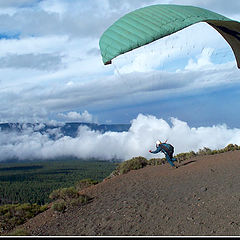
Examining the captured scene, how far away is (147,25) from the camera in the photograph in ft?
19.8

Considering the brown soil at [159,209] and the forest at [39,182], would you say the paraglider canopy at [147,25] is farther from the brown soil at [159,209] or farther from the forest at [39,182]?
the forest at [39,182]

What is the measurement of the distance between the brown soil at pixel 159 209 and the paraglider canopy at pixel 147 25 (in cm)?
471

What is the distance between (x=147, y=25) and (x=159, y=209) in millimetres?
5563

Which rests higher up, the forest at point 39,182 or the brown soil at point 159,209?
the brown soil at point 159,209

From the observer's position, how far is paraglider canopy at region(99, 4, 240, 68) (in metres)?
5.73

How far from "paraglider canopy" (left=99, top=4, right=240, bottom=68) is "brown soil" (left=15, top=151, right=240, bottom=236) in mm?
4705

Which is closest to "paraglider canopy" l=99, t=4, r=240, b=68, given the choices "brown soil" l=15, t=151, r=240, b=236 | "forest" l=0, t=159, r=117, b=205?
"brown soil" l=15, t=151, r=240, b=236

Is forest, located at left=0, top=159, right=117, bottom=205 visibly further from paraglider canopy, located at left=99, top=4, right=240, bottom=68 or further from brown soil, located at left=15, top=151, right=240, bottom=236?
paraglider canopy, located at left=99, top=4, right=240, bottom=68

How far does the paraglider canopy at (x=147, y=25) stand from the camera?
5734 mm

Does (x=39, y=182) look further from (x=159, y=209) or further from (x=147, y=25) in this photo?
(x=147, y=25)

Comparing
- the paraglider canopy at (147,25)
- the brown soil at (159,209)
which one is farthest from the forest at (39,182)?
the paraglider canopy at (147,25)

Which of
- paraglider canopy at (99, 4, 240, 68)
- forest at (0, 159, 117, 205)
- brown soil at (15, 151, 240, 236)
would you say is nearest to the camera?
paraglider canopy at (99, 4, 240, 68)

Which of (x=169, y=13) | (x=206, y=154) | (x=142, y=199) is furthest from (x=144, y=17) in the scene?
(x=206, y=154)

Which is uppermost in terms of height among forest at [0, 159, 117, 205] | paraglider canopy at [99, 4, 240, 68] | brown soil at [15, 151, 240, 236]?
paraglider canopy at [99, 4, 240, 68]
